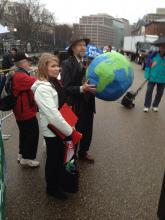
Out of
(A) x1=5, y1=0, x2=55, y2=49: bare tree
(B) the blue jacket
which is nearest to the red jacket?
(B) the blue jacket

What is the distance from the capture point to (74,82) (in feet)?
13.5

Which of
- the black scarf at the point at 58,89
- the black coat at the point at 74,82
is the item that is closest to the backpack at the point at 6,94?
the black coat at the point at 74,82

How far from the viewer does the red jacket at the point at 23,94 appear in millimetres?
4152

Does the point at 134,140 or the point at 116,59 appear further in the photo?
the point at 134,140

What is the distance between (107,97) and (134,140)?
7.42 feet

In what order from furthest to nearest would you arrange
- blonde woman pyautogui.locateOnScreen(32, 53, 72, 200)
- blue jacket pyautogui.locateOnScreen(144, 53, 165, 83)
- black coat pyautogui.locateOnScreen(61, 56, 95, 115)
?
blue jacket pyautogui.locateOnScreen(144, 53, 165, 83) < black coat pyautogui.locateOnScreen(61, 56, 95, 115) < blonde woman pyautogui.locateOnScreen(32, 53, 72, 200)

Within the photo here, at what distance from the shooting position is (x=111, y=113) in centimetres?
816

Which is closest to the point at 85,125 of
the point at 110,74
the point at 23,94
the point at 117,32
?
the point at 23,94

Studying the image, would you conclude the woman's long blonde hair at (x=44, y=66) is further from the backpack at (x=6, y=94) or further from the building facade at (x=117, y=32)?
the building facade at (x=117, y=32)

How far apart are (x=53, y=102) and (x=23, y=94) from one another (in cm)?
116

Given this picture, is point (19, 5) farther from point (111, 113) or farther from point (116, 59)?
point (116, 59)

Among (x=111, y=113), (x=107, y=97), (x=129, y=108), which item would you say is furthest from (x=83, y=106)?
(x=129, y=108)

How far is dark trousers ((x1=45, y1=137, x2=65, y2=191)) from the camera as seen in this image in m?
3.50

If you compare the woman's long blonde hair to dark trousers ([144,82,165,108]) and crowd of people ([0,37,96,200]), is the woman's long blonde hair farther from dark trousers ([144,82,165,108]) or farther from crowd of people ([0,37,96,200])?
dark trousers ([144,82,165,108])
